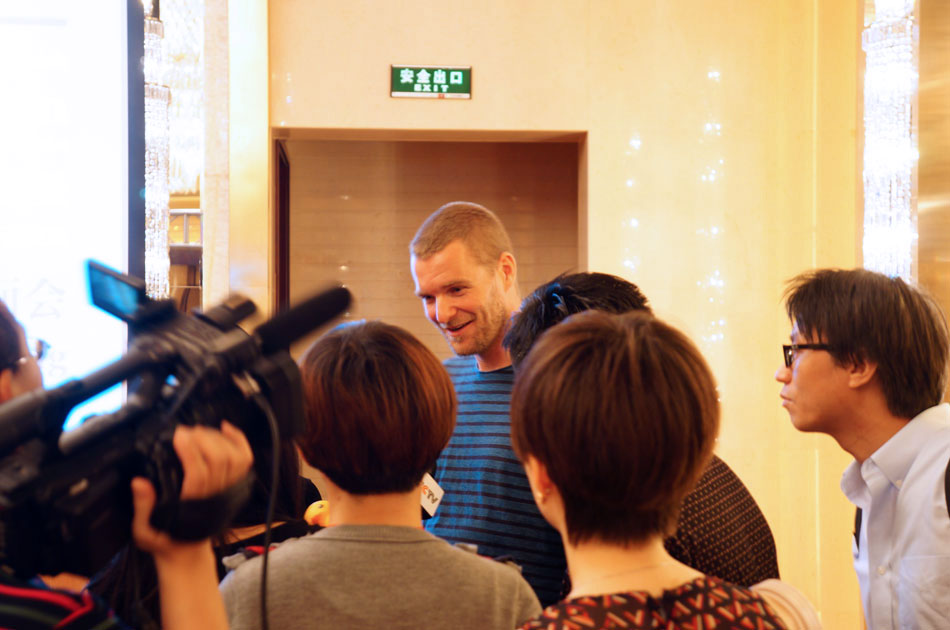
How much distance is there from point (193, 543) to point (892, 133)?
3337mm

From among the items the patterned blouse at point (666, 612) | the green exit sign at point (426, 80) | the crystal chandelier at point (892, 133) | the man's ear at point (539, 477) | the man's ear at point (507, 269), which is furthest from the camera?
the green exit sign at point (426, 80)

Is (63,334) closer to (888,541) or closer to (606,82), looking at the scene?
(888,541)

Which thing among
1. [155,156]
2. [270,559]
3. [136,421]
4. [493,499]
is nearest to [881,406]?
[493,499]

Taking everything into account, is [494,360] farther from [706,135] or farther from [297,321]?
[706,135]

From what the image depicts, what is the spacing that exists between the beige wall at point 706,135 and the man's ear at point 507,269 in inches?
85.1

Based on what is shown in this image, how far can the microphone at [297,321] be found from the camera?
0.79 metres

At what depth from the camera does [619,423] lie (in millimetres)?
946

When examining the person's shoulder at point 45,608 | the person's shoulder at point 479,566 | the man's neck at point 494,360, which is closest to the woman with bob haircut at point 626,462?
the person's shoulder at point 479,566

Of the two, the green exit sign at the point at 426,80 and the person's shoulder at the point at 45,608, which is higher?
the green exit sign at the point at 426,80

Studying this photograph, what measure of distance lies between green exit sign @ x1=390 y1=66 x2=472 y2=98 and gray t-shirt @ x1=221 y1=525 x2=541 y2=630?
136 inches

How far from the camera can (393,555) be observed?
1121mm

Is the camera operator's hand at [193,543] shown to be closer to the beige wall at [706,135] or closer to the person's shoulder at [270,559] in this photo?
the person's shoulder at [270,559]

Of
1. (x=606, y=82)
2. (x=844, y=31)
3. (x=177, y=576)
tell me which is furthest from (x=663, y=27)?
(x=177, y=576)

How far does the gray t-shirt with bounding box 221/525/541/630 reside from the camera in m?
1.07
